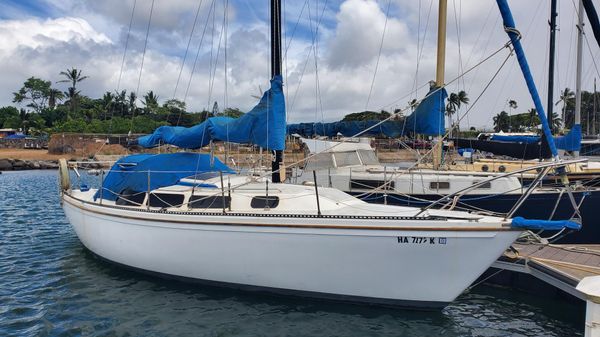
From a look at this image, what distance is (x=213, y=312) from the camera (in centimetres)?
Answer: 760

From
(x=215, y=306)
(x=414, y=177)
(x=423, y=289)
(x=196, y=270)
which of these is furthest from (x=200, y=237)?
(x=414, y=177)

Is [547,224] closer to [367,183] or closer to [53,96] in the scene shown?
[367,183]

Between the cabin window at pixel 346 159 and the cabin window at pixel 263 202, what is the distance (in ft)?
19.6

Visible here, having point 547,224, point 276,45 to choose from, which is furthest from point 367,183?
point 547,224

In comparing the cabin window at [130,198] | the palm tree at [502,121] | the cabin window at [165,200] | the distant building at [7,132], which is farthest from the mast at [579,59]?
the distant building at [7,132]

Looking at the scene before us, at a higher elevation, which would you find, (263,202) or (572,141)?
(572,141)

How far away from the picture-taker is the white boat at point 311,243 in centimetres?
685

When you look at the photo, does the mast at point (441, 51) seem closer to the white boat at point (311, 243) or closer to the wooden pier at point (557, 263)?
the wooden pier at point (557, 263)

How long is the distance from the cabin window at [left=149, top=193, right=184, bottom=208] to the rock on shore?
1844 inches

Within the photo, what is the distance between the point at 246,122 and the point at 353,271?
12.4ft

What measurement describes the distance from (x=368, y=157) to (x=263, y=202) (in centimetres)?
744

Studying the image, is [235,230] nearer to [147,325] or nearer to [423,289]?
[147,325]

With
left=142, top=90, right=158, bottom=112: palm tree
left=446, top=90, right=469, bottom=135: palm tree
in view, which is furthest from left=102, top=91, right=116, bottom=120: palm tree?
Answer: left=446, top=90, right=469, bottom=135: palm tree

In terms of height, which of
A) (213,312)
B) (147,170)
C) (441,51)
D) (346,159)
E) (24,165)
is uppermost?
(441,51)
